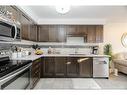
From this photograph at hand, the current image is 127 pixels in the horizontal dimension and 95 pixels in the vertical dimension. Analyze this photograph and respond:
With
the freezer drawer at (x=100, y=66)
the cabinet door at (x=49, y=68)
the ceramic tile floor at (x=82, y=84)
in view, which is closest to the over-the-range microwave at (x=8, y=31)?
the ceramic tile floor at (x=82, y=84)

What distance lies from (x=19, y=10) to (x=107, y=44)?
13.8 ft

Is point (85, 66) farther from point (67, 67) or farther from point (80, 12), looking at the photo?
point (80, 12)

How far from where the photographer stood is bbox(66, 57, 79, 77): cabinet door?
550 cm

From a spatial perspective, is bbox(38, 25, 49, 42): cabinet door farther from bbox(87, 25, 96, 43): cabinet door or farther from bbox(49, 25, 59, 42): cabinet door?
bbox(87, 25, 96, 43): cabinet door

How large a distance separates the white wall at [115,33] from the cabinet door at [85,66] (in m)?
1.85

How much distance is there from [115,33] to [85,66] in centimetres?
239

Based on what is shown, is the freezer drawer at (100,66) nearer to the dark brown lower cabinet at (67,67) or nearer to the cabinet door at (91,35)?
the dark brown lower cabinet at (67,67)

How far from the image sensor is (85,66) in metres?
5.48

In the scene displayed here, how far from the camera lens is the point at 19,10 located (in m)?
3.74

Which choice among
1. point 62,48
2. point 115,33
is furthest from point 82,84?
point 115,33

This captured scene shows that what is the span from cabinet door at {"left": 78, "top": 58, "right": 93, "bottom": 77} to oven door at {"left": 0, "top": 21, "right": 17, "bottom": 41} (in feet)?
9.85

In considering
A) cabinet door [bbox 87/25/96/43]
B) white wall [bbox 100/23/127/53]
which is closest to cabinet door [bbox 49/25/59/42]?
cabinet door [bbox 87/25/96/43]

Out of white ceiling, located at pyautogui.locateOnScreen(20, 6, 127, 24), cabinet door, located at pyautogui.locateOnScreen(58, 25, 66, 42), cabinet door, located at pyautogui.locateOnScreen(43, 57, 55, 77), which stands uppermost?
white ceiling, located at pyautogui.locateOnScreen(20, 6, 127, 24)
